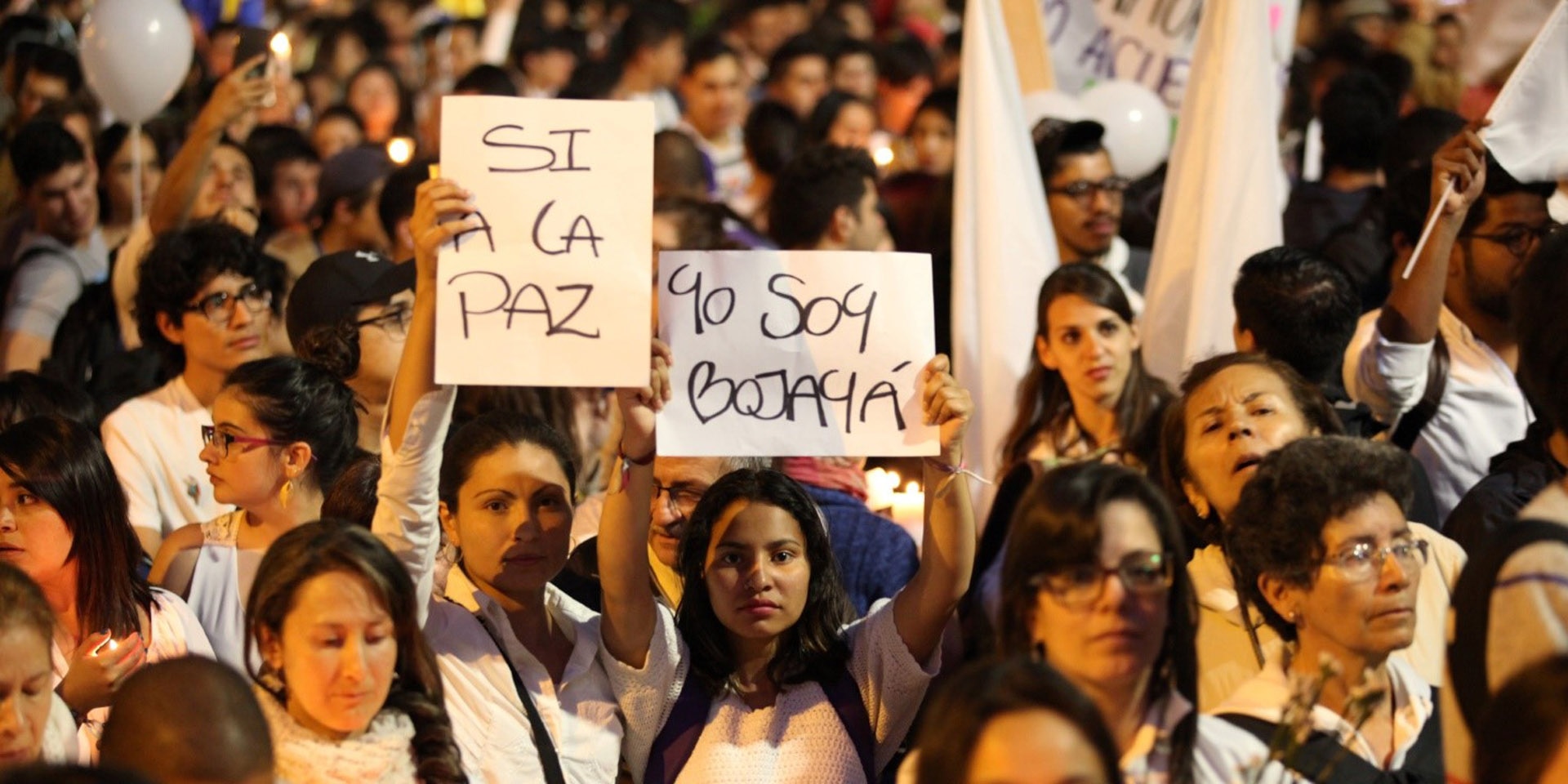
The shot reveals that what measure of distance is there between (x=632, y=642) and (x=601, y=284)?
0.75 m

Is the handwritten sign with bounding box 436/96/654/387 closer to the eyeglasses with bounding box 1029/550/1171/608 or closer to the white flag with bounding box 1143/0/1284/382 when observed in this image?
the eyeglasses with bounding box 1029/550/1171/608

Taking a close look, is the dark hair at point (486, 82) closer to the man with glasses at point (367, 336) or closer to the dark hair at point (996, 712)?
the man with glasses at point (367, 336)

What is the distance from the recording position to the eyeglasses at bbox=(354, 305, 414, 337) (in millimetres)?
5641

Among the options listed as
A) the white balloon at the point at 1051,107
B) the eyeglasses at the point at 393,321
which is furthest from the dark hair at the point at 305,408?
the white balloon at the point at 1051,107

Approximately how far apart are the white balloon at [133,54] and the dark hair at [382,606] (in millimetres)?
4361

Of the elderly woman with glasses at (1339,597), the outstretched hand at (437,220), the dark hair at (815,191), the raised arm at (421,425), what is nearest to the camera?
the elderly woman with glasses at (1339,597)

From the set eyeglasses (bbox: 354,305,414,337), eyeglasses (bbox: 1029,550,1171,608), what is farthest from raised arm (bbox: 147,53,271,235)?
eyeglasses (bbox: 1029,550,1171,608)

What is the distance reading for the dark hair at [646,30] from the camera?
1123cm

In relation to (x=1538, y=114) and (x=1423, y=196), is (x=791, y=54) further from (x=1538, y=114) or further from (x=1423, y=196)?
(x=1538, y=114)

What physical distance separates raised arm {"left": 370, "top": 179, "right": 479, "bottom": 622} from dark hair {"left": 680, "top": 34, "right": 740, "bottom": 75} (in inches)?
245

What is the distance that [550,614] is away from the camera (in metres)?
4.53

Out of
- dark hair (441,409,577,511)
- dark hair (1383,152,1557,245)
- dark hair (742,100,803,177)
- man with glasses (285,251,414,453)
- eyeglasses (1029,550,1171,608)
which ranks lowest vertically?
eyeglasses (1029,550,1171,608)

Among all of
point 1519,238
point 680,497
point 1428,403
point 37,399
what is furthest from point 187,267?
point 1519,238

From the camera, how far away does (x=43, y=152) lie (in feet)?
26.1
